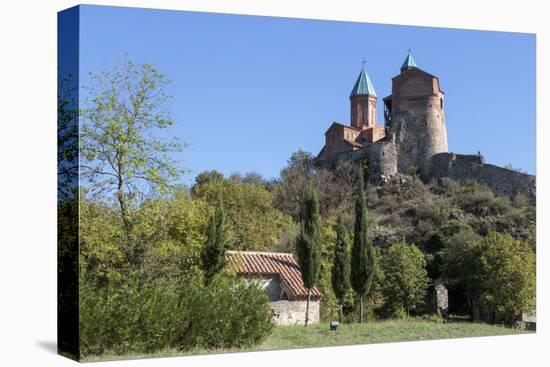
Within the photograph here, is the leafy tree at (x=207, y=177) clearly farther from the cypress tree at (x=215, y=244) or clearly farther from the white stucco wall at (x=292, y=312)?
the white stucco wall at (x=292, y=312)

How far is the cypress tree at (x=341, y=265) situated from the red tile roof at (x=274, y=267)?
12.7 inches

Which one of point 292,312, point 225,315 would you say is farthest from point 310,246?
point 225,315

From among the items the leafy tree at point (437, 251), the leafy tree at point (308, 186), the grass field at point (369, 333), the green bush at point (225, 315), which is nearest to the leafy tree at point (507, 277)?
the grass field at point (369, 333)

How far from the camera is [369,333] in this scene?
1226cm

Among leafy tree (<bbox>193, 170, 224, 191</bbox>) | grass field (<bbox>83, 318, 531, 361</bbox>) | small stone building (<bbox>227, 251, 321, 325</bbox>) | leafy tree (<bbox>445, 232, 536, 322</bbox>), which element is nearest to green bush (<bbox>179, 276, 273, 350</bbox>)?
grass field (<bbox>83, 318, 531, 361</bbox>)

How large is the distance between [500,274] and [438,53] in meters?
3.74

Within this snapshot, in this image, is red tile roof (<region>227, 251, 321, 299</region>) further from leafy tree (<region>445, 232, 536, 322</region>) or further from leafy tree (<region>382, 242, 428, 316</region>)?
leafy tree (<region>445, 232, 536, 322</region>)

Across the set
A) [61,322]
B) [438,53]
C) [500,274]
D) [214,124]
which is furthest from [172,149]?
[500,274]

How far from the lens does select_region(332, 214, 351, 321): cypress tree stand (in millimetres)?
12725

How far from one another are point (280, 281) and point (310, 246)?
708mm

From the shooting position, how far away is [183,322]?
10.7 m

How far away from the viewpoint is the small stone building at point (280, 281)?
477 inches

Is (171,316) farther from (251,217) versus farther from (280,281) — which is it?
(251,217)

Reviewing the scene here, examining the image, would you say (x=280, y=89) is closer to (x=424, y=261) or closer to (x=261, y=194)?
(x=261, y=194)
